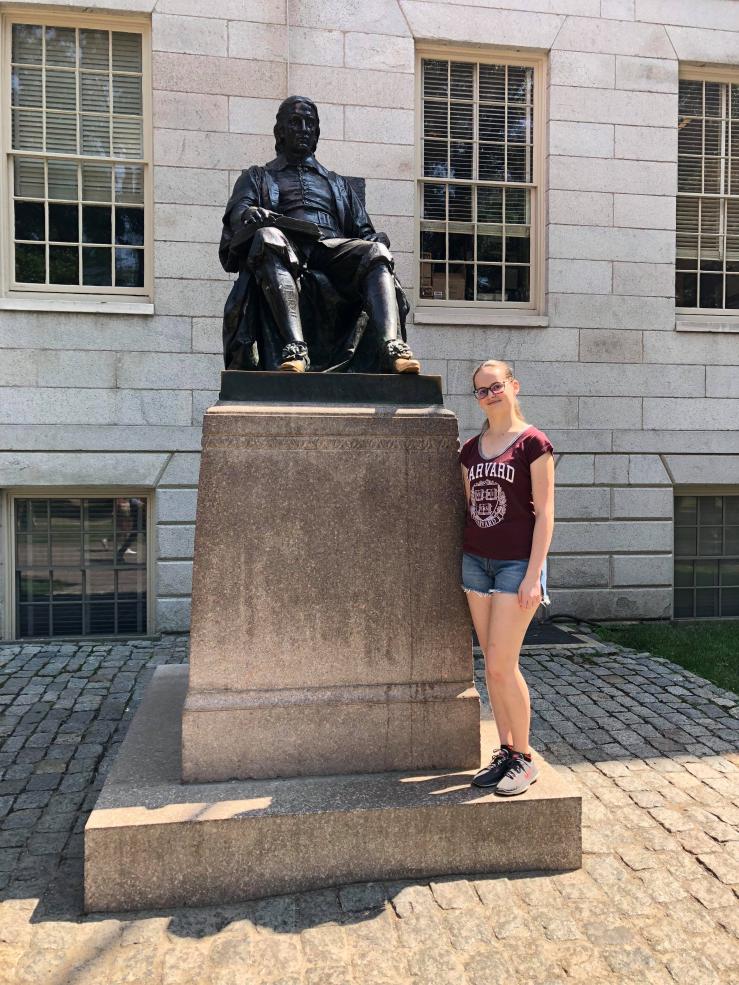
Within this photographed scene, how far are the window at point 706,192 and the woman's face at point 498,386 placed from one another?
6.59 meters

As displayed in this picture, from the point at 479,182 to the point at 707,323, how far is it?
3.06m

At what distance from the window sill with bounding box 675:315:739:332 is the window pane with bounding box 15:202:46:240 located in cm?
687

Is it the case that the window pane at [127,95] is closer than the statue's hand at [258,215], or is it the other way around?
the statue's hand at [258,215]

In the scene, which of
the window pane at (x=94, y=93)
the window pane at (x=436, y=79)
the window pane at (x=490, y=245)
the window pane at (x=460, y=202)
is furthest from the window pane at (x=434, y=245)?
the window pane at (x=94, y=93)

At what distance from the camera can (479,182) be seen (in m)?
8.51

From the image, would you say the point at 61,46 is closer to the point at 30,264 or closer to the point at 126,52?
the point at 126,52

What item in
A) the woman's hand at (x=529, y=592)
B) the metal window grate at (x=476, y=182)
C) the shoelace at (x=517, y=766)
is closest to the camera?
the woman's hand at (x=529, y=592)

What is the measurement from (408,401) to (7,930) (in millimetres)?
2687

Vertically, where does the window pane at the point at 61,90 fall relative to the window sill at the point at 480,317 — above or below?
above

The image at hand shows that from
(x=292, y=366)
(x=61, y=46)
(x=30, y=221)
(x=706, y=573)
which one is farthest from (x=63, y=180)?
(x=706, y=573)

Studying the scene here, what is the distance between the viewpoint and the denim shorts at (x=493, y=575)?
3172mm

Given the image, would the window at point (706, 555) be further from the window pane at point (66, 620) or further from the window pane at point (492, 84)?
the window pane at point (66, 620)

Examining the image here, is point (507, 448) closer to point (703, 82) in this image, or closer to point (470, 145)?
point (470, 145)

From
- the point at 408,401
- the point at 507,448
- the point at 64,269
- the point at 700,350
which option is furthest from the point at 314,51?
the point at 507,448
